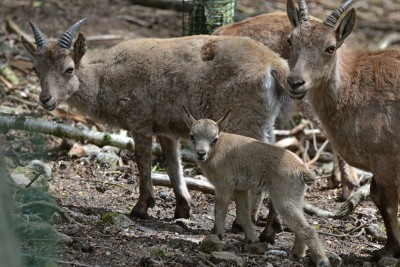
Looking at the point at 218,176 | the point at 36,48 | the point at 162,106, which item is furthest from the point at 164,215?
the point at 36,48

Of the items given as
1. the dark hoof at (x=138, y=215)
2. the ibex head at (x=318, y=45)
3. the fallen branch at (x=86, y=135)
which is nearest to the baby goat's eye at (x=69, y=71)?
the fallen branch at (x=86, y=135)

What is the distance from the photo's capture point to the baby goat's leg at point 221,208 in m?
7.98

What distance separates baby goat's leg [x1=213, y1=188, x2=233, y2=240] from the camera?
314 inches

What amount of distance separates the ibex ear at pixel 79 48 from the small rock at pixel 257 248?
3.48 meters

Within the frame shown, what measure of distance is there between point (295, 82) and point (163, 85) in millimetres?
2149

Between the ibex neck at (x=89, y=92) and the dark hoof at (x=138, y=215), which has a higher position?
the ibex neck at (x=89, y=92)

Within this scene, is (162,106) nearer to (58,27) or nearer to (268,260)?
(268,260)

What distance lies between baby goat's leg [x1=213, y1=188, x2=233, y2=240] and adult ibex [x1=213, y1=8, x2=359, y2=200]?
3.26m

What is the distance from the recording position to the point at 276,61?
29.4ft

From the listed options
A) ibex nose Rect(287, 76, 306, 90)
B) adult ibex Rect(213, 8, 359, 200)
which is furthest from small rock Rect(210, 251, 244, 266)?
adult ibex Rect(213, 8, 359, 200)

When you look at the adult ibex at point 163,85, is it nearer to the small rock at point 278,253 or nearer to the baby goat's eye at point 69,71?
the baby goat's eye at point 69,71

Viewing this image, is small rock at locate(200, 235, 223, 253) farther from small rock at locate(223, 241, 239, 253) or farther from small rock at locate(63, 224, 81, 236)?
small rock at locate(63, 224, 81, 236)

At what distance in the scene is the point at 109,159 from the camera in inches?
460

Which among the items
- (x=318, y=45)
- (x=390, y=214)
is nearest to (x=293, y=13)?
(x=318, y=45)
